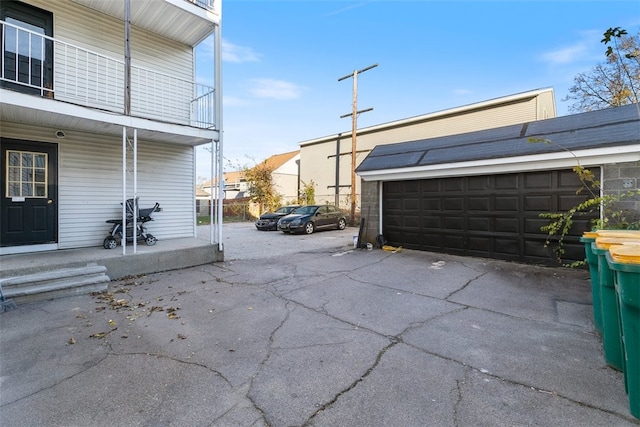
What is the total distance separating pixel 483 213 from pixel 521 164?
4.65ft

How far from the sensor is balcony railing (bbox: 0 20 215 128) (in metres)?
6.16

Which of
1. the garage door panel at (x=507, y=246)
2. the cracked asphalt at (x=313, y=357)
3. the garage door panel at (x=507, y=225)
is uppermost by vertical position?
the garage door panel at (x=507, y=225)

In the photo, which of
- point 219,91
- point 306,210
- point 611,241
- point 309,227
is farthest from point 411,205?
point 306,210

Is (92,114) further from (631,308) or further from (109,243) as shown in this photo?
(631,308)

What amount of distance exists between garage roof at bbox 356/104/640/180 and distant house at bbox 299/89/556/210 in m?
8.38

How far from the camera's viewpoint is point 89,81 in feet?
22.9

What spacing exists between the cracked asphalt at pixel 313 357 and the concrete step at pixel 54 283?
0.66 ft

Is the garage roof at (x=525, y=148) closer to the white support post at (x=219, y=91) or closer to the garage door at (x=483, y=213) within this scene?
the garage door at (x=483, y=213)

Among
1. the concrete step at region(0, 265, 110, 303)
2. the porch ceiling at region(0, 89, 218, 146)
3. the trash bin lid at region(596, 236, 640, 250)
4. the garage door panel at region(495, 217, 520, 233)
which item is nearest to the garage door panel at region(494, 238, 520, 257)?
the garage door panel at region(495, 217, 520, 233)

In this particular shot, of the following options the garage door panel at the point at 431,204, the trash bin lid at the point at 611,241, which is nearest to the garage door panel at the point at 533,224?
the garage door panel at the point at 431,204

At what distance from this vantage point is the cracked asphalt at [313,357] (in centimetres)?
218

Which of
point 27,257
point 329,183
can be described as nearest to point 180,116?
point 27,257

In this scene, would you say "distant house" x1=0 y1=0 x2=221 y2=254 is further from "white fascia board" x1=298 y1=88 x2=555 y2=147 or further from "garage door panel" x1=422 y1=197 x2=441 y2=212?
"white fascia board" x1=298 y1=88 x2=555 y2=147

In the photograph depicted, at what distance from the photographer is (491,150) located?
291 inches
